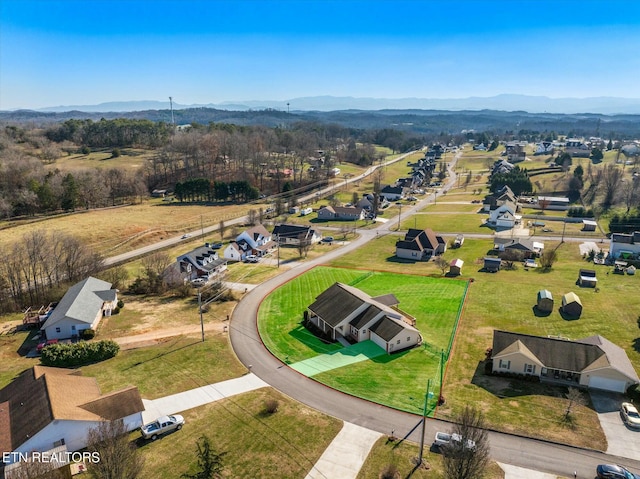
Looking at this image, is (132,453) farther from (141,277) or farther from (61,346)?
(141,277)

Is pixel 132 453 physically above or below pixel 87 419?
above

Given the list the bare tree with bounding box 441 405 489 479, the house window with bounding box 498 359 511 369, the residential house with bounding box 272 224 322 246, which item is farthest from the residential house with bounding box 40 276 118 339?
the house window with bounding box 498 359 511 369

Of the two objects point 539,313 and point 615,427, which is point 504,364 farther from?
point 539,313

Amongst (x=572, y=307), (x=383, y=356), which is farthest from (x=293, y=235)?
(x=572, y=307)

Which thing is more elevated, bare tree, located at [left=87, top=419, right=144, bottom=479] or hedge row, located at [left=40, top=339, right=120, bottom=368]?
bare tree, located at [left=87, top=419, right=144, bottom=479]

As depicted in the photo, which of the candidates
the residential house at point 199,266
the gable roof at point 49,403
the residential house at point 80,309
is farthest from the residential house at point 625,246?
the residential house at point 80,309

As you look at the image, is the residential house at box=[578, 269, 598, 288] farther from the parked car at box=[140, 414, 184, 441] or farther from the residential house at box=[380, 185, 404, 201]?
the residential house at box=[380, 185, 404, 201]

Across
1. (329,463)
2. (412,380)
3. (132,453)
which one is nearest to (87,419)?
(132,453)

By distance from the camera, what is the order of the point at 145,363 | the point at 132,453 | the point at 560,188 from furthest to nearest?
the point at 560,188
the point at 145,363
the point at 132,453
